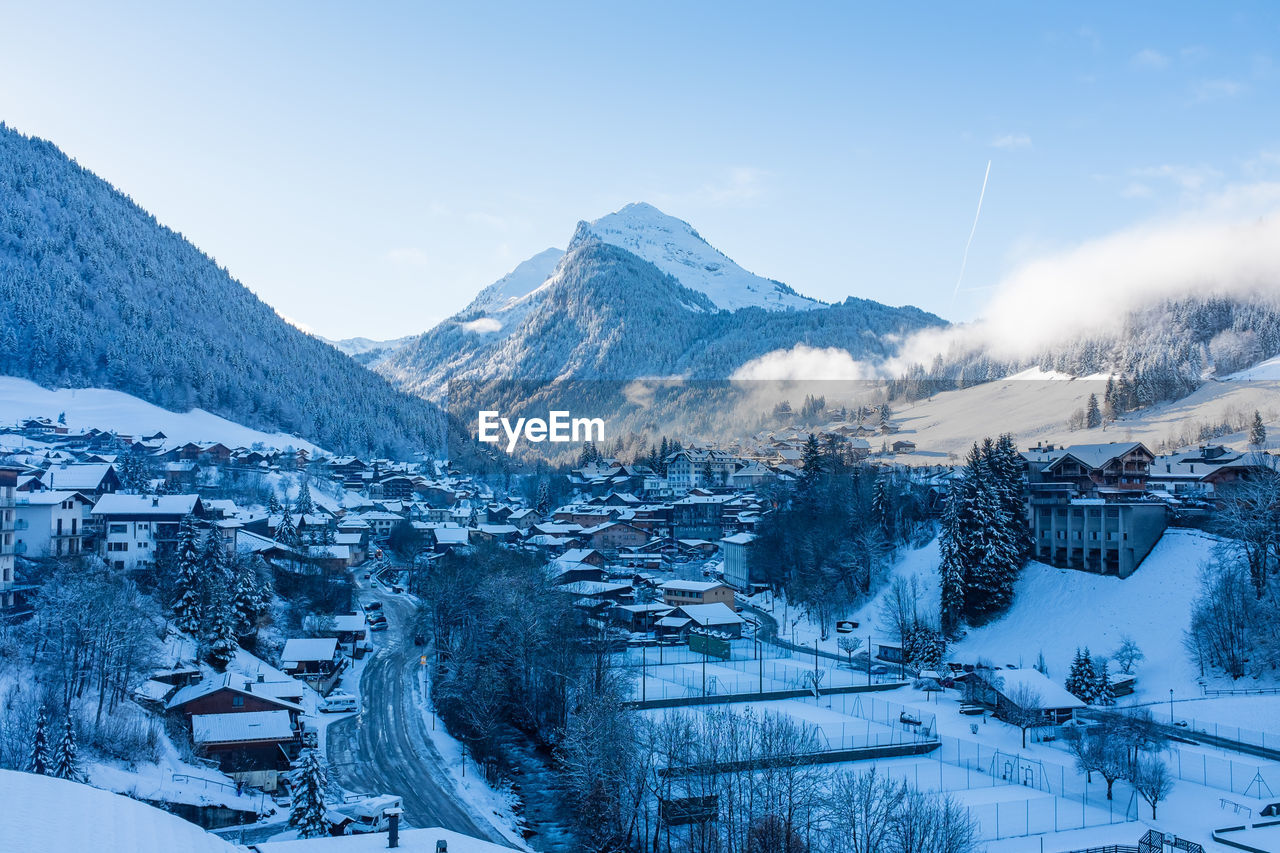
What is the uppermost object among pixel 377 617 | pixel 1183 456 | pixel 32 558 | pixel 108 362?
pixel 108 362

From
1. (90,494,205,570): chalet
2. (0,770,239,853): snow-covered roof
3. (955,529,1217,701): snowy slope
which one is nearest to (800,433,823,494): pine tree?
(955,529,1217,701): snowy slope

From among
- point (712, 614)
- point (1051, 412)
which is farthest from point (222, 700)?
point (1051, 412)

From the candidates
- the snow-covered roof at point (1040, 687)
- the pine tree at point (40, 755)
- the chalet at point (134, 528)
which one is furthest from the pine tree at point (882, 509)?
the pine tree at point (40, 755)

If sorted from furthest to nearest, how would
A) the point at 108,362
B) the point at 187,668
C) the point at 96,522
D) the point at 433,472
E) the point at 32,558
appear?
the point at 433,472 < the point at 108,362 < the point at 96,522 < the point at 32,558 < the point at 187,668

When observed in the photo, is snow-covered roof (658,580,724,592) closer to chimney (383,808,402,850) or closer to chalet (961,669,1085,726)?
chalet (961,669,1085,726)

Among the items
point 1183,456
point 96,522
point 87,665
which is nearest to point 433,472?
point 96,522

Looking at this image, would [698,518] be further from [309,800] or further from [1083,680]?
[309,800]

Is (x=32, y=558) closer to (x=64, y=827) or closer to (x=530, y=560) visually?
(x=530, y=560)
